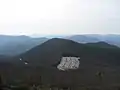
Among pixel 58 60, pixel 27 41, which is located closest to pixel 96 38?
pixel 58 60

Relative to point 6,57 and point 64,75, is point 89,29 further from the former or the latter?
point 6,57

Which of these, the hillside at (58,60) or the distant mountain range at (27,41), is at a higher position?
the distant mountain range at (27,41)

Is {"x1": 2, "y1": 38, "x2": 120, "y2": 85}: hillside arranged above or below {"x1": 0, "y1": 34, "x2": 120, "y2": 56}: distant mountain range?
below

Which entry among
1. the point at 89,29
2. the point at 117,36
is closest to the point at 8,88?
the point at 89,29

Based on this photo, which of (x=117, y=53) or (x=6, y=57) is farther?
(x=6, y=57)

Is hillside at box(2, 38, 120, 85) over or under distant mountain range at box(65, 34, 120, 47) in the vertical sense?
under

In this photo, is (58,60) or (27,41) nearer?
(58,60)

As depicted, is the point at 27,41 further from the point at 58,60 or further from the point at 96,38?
the point at 96,38

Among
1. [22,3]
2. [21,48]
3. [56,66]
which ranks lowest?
[56,66]

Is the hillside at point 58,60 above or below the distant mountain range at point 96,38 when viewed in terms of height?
below

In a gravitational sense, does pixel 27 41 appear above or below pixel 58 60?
above

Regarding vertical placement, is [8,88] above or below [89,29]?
below
